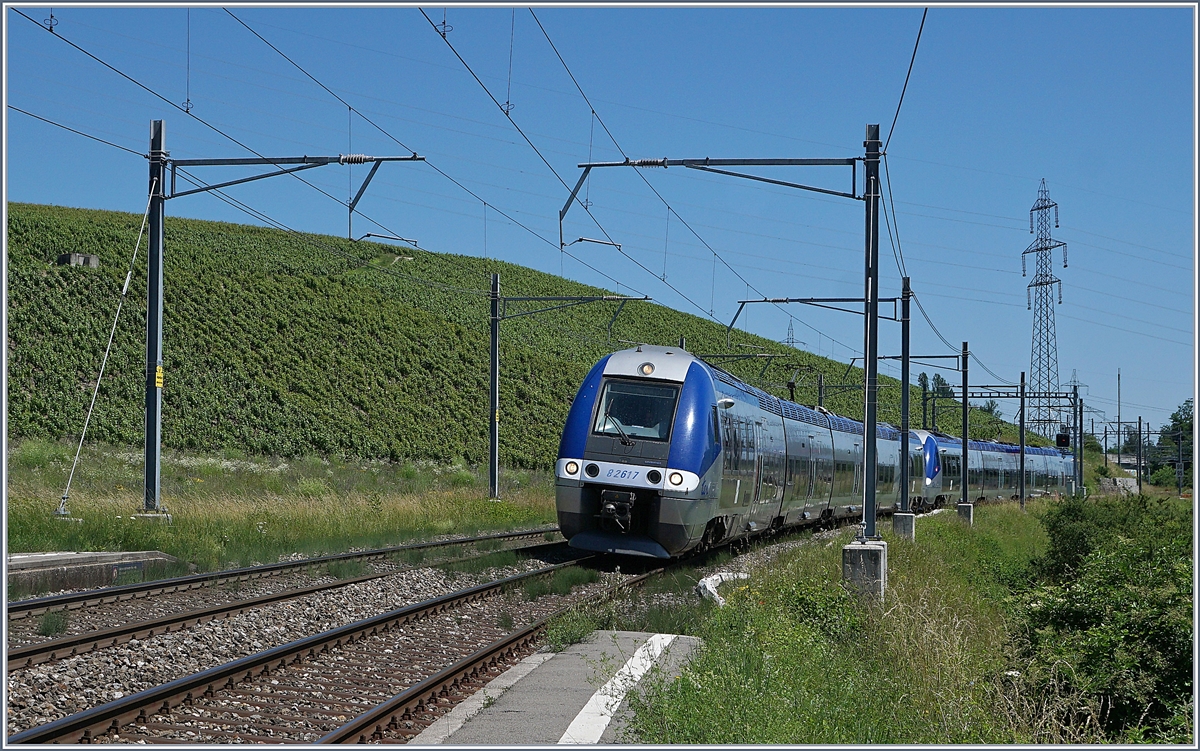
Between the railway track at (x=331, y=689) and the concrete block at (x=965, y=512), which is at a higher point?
the concrete block at (x=965, y=512)

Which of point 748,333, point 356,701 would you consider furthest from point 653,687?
point 748,333

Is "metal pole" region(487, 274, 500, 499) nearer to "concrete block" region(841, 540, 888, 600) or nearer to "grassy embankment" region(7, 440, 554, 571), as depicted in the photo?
"grassy embankment" region(7, 440, 554, 571)

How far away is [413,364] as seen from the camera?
70625mm

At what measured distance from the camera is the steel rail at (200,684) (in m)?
7.34

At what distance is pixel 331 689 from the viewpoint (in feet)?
31.0

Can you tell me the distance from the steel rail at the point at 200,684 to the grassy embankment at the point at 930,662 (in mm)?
2168

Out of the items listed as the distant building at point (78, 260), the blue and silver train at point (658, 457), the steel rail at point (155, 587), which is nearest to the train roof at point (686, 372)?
the blue and silver train at point (658, 457)

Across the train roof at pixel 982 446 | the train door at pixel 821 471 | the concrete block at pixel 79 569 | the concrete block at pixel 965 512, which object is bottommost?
A: the concrete block at pixel 79 569

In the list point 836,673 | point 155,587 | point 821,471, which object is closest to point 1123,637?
point 836,673

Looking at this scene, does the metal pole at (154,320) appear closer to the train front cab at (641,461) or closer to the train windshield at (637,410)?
the train front cab at (641,461)

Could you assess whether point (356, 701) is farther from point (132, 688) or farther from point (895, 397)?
point (895, 397)

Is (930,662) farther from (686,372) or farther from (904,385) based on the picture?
(904,385)

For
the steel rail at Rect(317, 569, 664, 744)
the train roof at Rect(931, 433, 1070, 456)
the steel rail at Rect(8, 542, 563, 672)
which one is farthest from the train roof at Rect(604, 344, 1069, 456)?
the train roof at Rect(931, 433, 1070, 456)

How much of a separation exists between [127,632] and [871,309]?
32.2 feet
